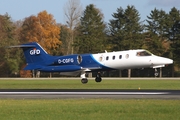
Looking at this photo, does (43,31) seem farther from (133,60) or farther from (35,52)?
(133,60)

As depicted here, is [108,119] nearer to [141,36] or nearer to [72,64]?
[72,64]

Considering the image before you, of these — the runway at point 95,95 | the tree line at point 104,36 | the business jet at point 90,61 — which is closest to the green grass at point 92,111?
the runway at point 95,95

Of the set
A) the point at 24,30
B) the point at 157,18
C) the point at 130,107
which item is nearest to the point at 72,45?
the point at 24,30

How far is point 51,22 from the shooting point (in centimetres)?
9500

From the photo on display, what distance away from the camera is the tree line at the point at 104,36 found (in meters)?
89.0

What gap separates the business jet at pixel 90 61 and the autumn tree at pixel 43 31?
43239mm

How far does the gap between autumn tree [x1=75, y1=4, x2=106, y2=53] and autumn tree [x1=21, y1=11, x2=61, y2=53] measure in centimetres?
472

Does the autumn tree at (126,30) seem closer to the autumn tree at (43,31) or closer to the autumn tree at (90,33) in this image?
the autumn tree at (90,33)

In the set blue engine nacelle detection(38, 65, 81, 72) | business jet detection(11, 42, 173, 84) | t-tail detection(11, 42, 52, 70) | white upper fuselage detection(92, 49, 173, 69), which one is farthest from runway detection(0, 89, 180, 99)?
t-tail detection(11, 42, 52, 70)

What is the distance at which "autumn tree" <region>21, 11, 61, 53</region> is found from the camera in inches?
3607

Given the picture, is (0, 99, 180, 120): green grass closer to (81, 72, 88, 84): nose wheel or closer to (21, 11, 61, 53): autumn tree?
(81, 72, 88, 84): nose wheel

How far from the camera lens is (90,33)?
307 ft

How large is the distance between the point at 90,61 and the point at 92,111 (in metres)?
27.9

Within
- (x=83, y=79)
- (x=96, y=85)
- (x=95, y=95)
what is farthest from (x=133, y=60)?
(x=95, y=95)
